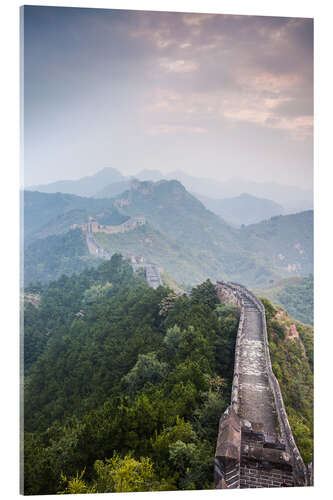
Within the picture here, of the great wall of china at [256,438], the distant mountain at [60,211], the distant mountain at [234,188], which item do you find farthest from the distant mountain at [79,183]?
the distant mountain at [60,211]

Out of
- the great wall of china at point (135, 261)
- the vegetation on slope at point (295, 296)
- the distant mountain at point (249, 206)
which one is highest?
the distant mountain at point (249, 206)

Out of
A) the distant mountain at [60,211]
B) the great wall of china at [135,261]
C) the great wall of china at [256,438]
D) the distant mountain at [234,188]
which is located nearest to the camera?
the great wall of china at [256,438]

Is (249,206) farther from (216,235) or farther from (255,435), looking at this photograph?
(255,435)

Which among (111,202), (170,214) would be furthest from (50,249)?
(170,214)

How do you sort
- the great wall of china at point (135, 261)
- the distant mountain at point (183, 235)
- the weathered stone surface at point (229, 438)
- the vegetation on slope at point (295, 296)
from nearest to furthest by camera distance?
the weathered stone surface at point (229, 438) < the great wall of china at point (135, 261) < the vegetation on slope at point (295, 296) < the distant mountain at point (183, 235)

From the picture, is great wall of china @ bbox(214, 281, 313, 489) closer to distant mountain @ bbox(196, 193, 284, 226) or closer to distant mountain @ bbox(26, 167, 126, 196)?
distant mountain @ bbox(26, 167, 126, 196)

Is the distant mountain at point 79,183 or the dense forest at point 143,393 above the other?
the distant mountain at point 79,183

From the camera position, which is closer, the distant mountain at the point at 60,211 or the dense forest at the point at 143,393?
the dense forest at the point at 143,393

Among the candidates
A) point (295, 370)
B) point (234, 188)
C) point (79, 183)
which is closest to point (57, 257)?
point (79, 183)

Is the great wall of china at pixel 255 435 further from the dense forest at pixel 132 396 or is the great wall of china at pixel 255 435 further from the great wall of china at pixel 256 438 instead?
the dense forest at pixel 132 396
